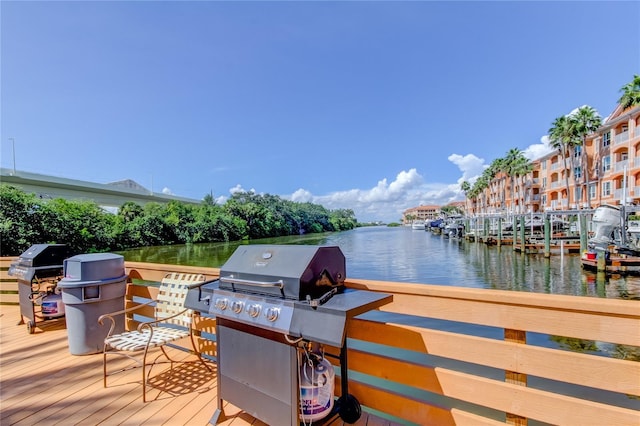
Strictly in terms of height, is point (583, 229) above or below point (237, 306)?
below

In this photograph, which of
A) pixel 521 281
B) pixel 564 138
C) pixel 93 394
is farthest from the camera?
pixel 564 138

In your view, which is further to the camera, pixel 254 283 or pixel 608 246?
pixel 608 246

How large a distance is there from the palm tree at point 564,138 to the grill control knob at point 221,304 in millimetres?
31715

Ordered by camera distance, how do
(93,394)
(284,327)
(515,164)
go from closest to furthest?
(284,327)
(93,394)
(515,164)

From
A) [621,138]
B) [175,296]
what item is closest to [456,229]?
[621,138]

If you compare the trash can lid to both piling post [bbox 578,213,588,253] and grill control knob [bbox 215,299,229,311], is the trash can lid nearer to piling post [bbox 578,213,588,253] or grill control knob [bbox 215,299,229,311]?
grill control knob [bbox 215,299,229,311]

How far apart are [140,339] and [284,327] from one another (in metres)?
1.67

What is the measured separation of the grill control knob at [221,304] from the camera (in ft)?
5.23

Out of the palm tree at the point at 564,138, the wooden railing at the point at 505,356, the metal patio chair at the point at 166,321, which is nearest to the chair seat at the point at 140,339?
the metal patio chair at the point at 166,321

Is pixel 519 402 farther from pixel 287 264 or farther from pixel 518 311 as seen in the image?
pixel 287 264

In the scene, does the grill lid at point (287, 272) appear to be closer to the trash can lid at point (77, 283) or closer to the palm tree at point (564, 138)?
the trash can lid at point (77, 283)

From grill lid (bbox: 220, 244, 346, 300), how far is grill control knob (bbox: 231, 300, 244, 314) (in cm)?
7

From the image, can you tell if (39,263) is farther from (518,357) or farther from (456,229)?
(456,229)

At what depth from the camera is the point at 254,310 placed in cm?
145
